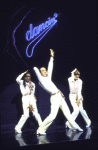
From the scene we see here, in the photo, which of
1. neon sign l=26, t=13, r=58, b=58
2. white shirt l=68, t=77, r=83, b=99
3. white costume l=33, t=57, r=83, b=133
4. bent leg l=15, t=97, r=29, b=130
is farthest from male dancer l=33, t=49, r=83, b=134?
neon sign l=26, t=13, r=58, b=58

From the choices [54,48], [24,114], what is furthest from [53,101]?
[54,48]

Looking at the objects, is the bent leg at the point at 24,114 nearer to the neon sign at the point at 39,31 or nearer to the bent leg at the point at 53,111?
the bent leg at the point at 53,111

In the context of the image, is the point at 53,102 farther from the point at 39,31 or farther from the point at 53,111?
the point at 39,31

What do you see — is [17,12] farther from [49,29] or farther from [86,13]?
[86,13]

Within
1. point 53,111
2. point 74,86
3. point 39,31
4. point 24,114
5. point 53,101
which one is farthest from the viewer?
point 39,31

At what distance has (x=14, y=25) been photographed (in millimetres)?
8617

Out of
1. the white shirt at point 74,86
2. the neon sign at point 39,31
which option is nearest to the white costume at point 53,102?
the white shirt at point 74,86

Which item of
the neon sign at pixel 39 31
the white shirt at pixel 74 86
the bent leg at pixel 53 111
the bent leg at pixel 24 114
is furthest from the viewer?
the neon sign at pixel 39 31

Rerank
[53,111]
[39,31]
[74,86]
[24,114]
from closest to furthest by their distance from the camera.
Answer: [53,111], [24,114], [74,86], [39,31]

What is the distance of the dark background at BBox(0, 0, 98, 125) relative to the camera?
8281mm

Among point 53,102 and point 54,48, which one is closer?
point 53,102

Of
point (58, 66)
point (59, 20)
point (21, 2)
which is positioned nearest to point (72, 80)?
point (58, 66)

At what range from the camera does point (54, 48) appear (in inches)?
362

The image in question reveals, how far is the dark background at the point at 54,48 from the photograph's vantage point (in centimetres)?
828
